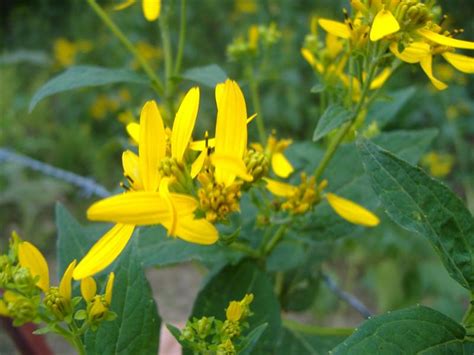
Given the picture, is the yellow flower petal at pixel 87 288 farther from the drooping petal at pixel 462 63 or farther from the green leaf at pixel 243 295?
the drooping petal at pixel 462 63

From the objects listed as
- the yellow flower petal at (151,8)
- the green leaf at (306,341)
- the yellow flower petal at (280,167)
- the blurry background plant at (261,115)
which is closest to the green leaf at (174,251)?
the yellow flower petal at (280,167)

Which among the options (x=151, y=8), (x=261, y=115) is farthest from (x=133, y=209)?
(x=261, y=115)

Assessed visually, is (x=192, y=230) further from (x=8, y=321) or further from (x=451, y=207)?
(x=8, y=321)

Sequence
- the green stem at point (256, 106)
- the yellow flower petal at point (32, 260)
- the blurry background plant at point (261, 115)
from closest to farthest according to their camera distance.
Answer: the yellow flower petal at point (32, 260)
the green stem at point (256, 106)
the blurry background plant at point (261, 115)

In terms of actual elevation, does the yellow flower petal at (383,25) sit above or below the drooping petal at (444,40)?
above

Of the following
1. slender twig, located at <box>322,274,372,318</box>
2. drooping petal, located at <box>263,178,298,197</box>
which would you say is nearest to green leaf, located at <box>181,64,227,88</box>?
drooping petal, located at <box>263,178,298,197</box>

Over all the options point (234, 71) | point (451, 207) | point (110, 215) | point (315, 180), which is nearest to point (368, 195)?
point (315, 180)
